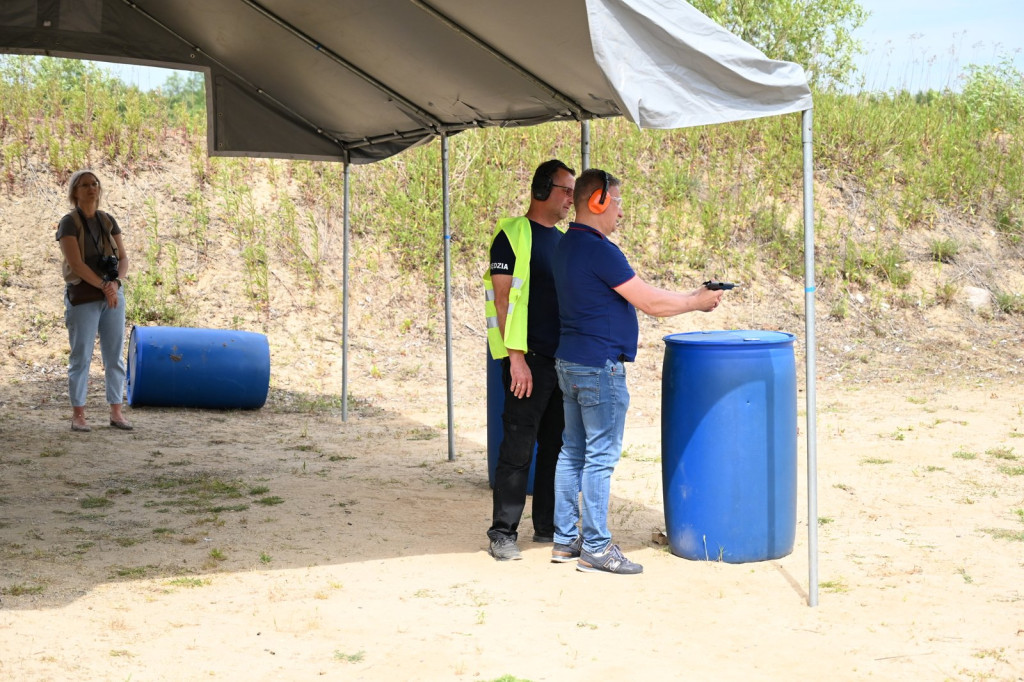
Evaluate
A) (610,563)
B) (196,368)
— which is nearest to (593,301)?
(610,563)

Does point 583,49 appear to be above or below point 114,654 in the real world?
above

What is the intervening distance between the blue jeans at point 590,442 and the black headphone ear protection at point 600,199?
72 cm

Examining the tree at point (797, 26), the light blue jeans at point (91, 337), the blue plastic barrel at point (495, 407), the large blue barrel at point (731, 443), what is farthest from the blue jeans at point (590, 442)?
the tree at point (797, 26)

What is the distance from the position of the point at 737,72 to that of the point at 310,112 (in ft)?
16.7

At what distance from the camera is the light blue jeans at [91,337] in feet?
26.4

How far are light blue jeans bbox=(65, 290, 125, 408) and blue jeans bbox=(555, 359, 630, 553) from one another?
4612 millimetres

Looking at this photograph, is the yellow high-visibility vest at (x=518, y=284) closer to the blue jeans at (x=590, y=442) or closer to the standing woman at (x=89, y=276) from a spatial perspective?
the blue jeans at (x=590, y=442)

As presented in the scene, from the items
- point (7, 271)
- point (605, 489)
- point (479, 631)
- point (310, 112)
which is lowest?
point (479, 631)

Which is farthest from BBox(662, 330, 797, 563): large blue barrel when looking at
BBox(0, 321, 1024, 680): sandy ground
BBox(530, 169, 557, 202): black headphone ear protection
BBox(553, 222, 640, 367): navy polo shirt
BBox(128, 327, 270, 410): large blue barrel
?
BBox(128, 327, 270, 410): large blue barrel

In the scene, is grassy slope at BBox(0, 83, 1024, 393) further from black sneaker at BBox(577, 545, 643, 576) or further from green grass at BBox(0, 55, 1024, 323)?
black sneaker at BBox(577, 545, 643, 576)

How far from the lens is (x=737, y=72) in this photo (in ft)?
13.7

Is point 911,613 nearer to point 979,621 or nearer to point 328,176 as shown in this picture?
point 979,621

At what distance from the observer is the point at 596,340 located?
4.78 metres

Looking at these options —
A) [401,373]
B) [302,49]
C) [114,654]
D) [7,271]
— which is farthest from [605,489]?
[7,271]
